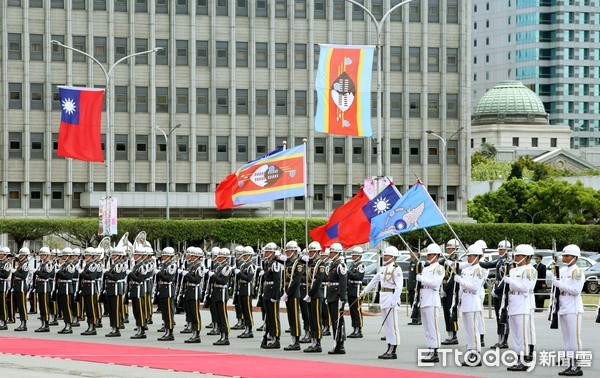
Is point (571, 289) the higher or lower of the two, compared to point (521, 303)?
higher

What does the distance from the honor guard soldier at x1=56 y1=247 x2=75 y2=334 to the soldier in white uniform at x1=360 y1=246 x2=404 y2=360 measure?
946 centimetres

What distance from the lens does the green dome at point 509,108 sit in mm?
178250

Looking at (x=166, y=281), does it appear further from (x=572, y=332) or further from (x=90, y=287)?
(x=572, y=332)

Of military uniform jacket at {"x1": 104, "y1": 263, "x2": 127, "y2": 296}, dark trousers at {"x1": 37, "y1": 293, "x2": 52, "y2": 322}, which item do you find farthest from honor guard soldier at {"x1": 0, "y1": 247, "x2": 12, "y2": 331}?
military uniform jacket at {"x1": 104, "y1": 263, "x2": 127, "y2": 296}

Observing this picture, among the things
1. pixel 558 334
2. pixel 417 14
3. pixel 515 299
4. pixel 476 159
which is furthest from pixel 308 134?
pixel 476 159

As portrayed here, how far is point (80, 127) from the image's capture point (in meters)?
45.1

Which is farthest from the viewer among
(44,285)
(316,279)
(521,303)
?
(44,285)

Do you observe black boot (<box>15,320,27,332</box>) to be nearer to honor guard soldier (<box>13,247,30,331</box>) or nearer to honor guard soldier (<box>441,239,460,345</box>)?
honor guard soldier (<box>13,247,30,331</box>)

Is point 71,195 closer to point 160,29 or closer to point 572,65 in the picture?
point 160,29

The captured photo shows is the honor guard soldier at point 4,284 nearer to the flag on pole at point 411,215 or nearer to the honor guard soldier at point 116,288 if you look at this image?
the honor guard soldier at point 116,288

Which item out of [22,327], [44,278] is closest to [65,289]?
[44,278]

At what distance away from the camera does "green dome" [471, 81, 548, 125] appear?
178250 mm

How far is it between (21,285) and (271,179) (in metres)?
7.12

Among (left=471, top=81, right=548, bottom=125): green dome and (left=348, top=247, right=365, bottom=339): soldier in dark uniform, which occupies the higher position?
(left=471, top=81, right=548, bottom=125): green dome
